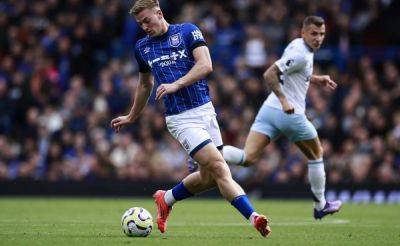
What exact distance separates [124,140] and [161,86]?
442 inches

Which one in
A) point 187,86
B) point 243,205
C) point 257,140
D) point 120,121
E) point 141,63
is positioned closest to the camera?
point 243,205

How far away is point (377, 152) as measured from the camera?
62.2ft

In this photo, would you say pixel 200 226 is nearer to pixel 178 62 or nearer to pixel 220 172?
pixel 220 172

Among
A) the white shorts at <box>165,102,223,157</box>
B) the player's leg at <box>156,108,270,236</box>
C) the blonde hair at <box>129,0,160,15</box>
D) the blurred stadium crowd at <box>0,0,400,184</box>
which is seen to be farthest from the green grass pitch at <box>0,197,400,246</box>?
the blurred stadium crowd at <box>0,0,400,184</box>

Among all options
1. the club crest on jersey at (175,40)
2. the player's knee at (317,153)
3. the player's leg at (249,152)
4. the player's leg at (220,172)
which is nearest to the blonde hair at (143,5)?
the club crest on jersey at (175,40)

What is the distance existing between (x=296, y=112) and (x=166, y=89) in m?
3.51

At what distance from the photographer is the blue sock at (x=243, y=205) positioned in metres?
8.97

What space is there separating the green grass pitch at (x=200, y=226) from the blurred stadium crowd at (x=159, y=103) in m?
3.62

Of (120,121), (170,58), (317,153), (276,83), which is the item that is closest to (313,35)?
(276,83)

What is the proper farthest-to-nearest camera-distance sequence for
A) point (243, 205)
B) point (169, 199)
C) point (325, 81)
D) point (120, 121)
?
point (325, 81)
point (169, 199)
point (120, 121)
point (243, 205)

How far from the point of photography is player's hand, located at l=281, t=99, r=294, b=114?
11.0 metres

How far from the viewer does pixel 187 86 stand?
30.4 ft

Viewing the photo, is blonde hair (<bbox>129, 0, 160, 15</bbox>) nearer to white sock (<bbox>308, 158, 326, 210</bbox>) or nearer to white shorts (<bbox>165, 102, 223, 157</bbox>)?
white shorts (<bbox>165, 102, 223, 157</bbox>)

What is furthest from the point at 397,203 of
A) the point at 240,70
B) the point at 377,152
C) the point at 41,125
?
the point at 41,125
